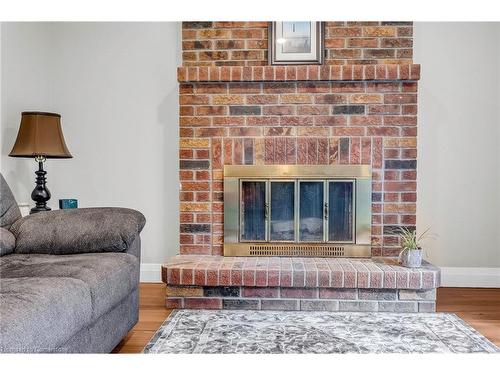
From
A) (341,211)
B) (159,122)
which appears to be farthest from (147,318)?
(159,122)

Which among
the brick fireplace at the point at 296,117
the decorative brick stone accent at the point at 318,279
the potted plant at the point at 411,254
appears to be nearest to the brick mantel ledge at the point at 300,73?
the brick fireplace at the point at 296,117

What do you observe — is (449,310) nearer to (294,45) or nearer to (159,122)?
(294,45)

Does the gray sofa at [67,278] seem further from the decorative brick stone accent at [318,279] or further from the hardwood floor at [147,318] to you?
the decorative brick stone accent at [318,279]

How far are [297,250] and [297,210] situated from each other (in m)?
0.28

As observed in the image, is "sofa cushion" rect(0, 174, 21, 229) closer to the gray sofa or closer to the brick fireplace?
the gray sofa

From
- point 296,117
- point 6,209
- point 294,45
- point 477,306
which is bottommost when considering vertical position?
point 477,306

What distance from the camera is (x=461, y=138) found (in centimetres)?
328

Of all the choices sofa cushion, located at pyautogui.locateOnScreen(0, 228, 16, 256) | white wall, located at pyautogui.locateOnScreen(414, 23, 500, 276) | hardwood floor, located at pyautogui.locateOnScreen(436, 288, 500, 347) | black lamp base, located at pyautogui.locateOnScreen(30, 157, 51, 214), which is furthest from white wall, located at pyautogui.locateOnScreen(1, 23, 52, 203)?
hardwood floor, located at pyautogui.locateOnScreen(436, 288, 500, 347)

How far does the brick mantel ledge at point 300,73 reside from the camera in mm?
2922

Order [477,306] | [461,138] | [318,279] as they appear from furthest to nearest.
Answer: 1. [461,138]
2. [477,306]
3. [318,279]

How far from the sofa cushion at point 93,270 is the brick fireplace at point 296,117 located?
3.19 ft

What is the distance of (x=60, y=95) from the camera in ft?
11.4
